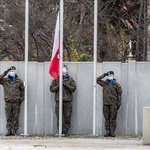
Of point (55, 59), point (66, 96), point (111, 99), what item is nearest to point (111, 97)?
point (111, 99)

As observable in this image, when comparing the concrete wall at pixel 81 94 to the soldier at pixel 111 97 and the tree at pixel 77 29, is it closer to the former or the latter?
the soldier at pixel 111 97

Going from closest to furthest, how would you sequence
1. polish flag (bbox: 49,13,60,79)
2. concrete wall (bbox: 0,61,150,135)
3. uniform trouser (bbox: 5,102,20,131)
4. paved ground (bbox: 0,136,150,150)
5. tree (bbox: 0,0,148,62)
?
1. paved ground (bbox: 0,136,150,150)
2. polish flag (bbox: 49,13,60,79)
3. uniform trouser (bbox: 5,102,20,131)
4. concrete wall (bbox: 0,61,150,135)
5. tree (bbox: 0,0,148,62)

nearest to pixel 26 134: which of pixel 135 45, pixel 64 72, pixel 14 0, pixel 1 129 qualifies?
pixel 1 129

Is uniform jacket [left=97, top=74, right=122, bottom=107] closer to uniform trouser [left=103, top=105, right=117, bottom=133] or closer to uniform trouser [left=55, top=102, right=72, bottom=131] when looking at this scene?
uniform trouser [left=103, top=105, right=117, bottom=133]

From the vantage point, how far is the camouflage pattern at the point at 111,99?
1730 centimetres

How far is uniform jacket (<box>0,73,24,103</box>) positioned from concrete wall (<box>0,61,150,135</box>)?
15.9 inches

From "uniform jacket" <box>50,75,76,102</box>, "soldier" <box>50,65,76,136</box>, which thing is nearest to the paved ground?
"soldier" <box>50,65,76,136</box>

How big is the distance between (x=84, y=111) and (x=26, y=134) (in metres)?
1.78

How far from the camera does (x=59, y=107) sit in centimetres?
1720

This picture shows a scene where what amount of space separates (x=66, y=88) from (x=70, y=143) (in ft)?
7.19

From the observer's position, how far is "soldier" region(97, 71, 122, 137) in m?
17.3

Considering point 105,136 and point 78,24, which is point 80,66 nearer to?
point 105,136

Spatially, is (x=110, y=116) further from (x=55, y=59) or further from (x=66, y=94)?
(x=55, y=59)

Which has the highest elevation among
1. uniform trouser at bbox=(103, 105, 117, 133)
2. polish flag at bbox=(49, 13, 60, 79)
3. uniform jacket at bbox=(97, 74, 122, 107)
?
polish flag at bbox=(49, 13, 60, 79)
